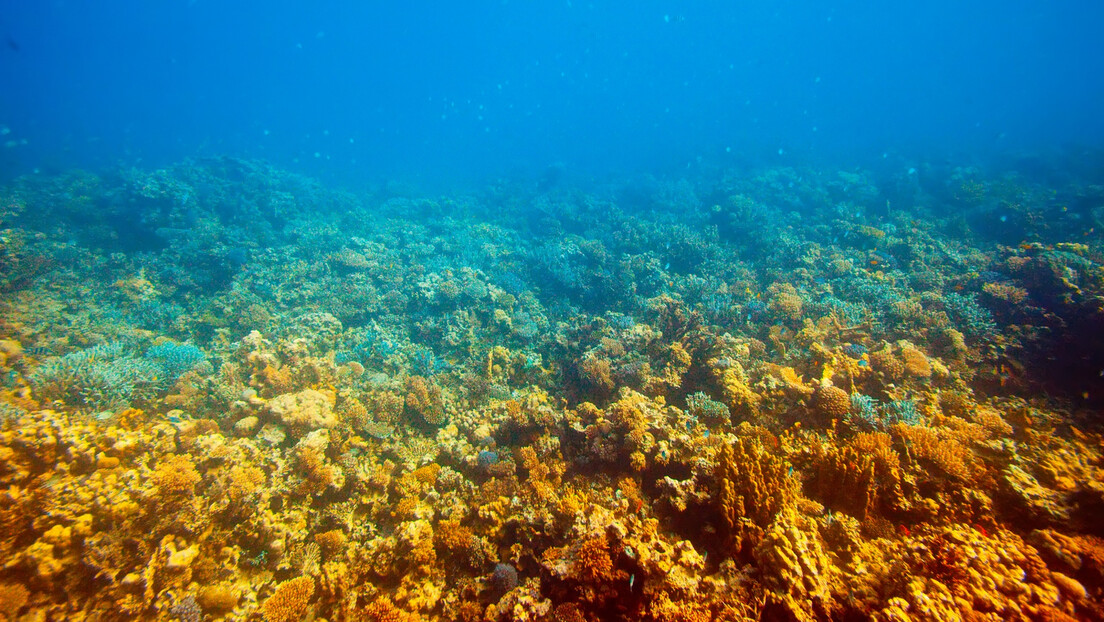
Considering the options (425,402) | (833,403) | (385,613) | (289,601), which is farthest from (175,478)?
(833,403)

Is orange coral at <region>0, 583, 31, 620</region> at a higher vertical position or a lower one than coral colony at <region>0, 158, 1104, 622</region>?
lower

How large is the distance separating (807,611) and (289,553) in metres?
6.18

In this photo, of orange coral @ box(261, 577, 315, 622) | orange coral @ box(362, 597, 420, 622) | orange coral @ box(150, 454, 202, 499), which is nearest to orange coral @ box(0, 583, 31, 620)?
orange coral @ box(150, 454, 202, 499)

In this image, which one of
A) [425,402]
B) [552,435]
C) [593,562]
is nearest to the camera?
[593,562]

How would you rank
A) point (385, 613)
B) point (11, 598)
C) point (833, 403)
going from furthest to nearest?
1. point (833, 403)
2. point (11, 598)
3. point (385, 613)

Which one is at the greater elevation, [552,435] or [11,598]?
[552,435]

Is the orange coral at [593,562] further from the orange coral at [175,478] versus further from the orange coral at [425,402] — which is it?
the orange coral at [175,478]

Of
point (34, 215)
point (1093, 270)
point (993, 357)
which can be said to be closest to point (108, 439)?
point (993, 357)

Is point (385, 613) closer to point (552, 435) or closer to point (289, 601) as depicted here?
point (289, 601)

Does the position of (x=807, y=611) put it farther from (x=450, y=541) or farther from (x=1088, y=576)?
(x=450, y=541)

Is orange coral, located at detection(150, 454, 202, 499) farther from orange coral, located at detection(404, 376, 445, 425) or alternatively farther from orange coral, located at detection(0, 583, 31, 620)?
orange coral, located at detection(404, 376, 445, 425)

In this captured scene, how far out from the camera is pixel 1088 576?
296cm

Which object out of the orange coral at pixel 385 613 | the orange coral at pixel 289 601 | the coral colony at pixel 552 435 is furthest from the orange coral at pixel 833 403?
the orange coral at pixel 289 601

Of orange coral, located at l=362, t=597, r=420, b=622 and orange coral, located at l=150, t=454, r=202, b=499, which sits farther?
orange coral, located at l=150, t=454, r=202, b=499
